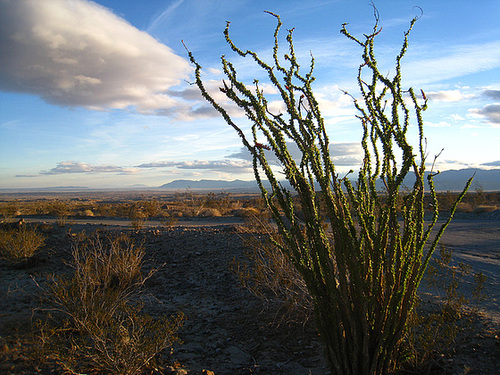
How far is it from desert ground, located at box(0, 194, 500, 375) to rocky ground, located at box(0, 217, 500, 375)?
0.04 ft

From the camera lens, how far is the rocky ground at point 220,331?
11.9ft

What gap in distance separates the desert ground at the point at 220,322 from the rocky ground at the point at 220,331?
11 millimetres

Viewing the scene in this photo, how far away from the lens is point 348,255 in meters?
2.84

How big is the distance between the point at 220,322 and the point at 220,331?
1.02ft

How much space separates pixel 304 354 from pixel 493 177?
223110 mm

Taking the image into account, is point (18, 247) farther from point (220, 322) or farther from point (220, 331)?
point (220, 331)

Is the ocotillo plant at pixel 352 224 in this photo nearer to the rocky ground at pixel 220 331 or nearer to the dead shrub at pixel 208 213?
the rocky ground at pixel 220 331

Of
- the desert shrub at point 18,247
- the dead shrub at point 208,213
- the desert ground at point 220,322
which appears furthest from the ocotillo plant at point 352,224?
the dead shrub at point 208,213

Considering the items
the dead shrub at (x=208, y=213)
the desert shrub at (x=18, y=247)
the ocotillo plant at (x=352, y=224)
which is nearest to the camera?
the ocotillo plant at (x=352, y=224)

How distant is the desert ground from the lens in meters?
3.67

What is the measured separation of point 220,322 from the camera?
5.25 meters

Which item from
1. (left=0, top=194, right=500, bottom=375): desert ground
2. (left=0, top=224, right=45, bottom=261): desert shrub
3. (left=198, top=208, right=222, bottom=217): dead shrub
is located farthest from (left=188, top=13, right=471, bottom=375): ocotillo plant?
(left=198, top=208, right=222, bottom=217): dead shrub

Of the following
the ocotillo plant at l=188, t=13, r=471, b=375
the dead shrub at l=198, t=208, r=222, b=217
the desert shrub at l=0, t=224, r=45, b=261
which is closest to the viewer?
the ocotillo plant at l=188, t=13, r=471, b=375

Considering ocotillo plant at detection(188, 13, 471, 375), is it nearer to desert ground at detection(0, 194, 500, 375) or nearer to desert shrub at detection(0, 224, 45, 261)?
desert ground at detection(0, 194, 500, 375)
